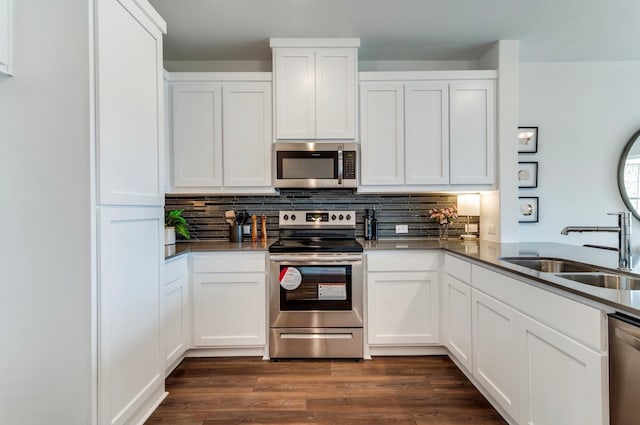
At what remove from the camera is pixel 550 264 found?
6.63 feet

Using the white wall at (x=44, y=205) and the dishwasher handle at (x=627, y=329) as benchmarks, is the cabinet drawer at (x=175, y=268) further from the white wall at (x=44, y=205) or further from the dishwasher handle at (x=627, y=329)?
the dishwasher handle at (x=627, y=329)

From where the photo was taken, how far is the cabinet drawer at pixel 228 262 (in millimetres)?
2529

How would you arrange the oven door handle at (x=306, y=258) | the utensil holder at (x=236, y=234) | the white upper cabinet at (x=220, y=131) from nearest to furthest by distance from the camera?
the oven door handle at (x=306, y=258)
the white upper cabinet at (x=220, y=131)
the utensil holder at (x=236, y=234)

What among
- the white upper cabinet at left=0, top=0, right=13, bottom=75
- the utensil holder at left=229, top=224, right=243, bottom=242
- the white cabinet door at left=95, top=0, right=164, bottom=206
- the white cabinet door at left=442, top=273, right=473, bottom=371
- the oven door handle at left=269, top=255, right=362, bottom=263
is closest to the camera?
the white upper cabinet at left=0, top=0, right=13, bottom=75

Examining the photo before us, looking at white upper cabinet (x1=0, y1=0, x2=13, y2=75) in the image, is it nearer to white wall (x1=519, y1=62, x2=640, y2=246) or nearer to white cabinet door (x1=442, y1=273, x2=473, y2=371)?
white cabinet door (x1=442, y1=273, x2=473, y2=371)

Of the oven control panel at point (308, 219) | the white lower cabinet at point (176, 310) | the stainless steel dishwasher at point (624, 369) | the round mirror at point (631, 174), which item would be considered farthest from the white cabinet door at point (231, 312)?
the round mirror at point (631, 174)

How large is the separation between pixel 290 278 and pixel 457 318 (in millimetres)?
1207

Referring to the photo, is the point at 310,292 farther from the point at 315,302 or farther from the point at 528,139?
the point at 528,139

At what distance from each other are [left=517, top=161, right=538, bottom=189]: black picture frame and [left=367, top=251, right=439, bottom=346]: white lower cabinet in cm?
129

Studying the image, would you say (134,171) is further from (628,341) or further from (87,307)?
(628,341)

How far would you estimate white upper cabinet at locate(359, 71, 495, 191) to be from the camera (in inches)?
109

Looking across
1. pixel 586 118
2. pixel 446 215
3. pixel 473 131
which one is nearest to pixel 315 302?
pixel 446 215

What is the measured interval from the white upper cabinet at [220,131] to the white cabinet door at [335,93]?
0.43 meters

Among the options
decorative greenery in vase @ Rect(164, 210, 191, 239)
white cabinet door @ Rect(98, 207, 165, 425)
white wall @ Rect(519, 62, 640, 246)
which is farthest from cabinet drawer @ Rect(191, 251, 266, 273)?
white wall @ Rect(519, 62, 640, 246)
